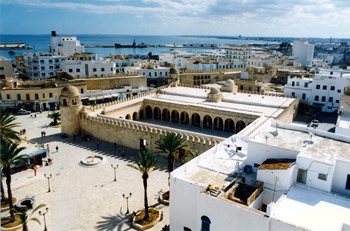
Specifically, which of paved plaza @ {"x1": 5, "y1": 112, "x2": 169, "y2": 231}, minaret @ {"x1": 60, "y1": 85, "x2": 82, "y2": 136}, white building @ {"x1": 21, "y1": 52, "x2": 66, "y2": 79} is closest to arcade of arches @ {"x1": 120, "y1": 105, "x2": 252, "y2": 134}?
minaret @ {"x1": 60, "y1": 85, "x2": 82, "y2": 136}

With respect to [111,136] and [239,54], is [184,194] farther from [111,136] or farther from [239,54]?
[239,54]

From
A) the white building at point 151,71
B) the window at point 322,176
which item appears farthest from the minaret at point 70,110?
the white building at point 151,71

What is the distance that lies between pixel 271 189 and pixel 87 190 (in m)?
13.9

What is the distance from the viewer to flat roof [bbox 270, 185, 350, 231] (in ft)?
38.7

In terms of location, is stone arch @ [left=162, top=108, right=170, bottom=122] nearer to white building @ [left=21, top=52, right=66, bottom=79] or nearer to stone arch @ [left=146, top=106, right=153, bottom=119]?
stone arch @ [left=146, top=106, right=153, bottom=119]

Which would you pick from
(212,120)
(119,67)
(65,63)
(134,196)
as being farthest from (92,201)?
(119,67)

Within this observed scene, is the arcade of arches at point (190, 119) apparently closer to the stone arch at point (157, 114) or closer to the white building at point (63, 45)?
the stone arch at point (157, 114)

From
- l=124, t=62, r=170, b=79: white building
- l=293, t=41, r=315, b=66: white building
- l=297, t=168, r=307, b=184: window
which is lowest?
l=297, t=168, r=307, b=184: window

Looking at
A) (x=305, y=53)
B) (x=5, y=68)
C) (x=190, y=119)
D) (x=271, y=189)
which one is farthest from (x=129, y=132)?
(x=305, y=53)

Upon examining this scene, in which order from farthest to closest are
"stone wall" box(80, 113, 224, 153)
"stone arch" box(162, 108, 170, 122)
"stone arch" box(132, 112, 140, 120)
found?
"stone arch" box(162, 108, 170, 122), "stone arch" box(132, 112, 140, 120), "stone wall" box(80, 113, 224, 153)

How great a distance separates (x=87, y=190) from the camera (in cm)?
2188

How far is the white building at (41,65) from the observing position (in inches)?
2436

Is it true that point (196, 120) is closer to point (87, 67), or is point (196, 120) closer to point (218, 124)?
point (218, 124)

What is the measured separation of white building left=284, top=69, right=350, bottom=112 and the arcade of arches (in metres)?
15.5
